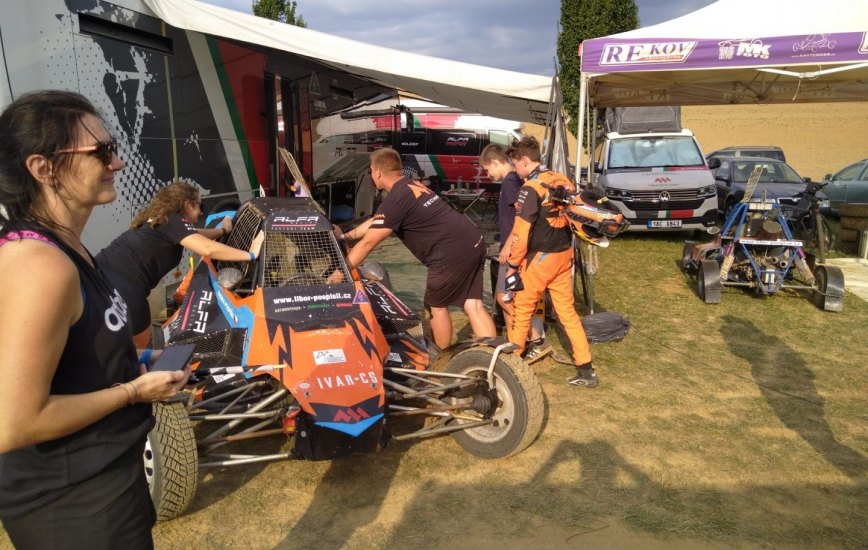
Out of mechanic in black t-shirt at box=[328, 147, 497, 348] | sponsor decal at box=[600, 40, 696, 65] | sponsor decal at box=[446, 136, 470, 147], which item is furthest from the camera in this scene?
sponsor decal at box=[446, 136, 470, 147]

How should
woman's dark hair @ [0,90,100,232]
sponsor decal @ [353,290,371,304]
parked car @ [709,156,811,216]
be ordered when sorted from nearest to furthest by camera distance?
1. woman's dark hair @ [0,90,100,232]
2. sponsor decal @ [353,290,371,304]
3. parked car @ [709,156,811,216]

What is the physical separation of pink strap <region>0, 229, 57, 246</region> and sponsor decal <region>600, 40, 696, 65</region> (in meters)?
6.55

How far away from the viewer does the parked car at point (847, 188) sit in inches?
477

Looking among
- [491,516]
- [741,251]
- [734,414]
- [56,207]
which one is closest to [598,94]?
[741,251]

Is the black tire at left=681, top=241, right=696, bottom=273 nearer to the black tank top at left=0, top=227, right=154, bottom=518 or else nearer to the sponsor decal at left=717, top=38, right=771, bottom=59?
the sponsor decal at left=717, top=38, right=771, bottom=59

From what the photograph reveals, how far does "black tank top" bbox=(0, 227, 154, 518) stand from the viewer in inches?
53.0

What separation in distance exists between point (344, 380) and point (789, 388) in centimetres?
391

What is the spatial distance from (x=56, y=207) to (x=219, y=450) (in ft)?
9.19

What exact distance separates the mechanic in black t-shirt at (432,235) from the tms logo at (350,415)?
1654mm

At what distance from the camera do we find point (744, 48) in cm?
670

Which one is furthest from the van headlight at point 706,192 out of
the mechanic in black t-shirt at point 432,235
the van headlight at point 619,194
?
the mechanic in black t-shirt at point 432,235

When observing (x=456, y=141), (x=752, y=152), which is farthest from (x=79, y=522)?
(x=752, y=152)

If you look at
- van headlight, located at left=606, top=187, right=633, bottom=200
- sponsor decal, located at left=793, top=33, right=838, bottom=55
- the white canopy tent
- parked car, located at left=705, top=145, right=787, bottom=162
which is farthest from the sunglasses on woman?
parked car, located at left=705, top=145, right=787, bottom=162

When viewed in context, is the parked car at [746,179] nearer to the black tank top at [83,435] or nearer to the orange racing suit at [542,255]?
the orange racing suit at [542,255]
